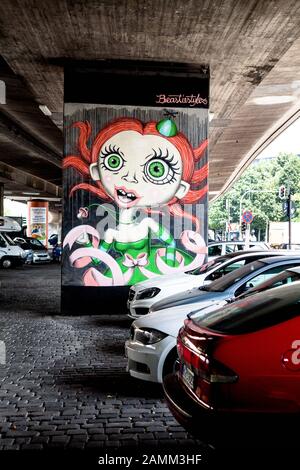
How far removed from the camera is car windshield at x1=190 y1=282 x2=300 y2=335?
397cm

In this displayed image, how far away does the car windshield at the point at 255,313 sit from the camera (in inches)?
156

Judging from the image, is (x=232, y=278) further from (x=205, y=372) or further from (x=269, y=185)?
(x=269, y=185)

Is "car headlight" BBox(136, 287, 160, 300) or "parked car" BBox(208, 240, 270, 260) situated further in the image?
"parked car" BBox(208, 240, 270, 260)

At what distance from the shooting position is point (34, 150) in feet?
94.3

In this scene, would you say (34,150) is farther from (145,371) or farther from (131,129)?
(145,371)

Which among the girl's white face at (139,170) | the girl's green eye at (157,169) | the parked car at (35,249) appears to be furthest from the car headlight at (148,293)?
the parked car at (35,249)

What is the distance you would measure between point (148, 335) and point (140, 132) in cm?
824

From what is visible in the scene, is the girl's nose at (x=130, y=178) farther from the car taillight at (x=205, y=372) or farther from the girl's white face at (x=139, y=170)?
the car taillight at (x=205, y=372)

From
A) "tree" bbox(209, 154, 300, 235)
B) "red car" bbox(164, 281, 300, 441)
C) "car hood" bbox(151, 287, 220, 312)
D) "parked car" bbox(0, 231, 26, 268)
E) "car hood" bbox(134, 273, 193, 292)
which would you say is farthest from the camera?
"tree" bbox(209, 154, 300, 235)

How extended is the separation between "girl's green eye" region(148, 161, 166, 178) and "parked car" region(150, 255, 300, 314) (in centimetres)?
605

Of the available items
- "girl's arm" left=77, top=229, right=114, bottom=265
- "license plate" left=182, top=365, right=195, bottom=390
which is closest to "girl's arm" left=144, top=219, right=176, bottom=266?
"girl's arm" left=77, top=229, right=114, bottom=265

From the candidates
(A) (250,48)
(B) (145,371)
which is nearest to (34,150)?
(A) (250,48)

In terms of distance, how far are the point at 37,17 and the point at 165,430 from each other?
27.7 feet

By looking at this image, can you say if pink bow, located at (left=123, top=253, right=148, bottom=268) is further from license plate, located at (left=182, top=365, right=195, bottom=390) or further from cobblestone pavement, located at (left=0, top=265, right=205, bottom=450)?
license plate, located at (left=182, top=365, right=195, bottom=390)
